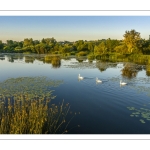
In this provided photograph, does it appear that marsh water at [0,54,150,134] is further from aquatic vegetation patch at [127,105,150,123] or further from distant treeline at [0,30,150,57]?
distant treeline at [0,30,150,57]

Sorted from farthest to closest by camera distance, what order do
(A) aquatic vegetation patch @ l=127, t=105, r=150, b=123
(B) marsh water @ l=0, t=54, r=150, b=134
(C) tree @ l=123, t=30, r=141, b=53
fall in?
(C) tree @ l=123, t=30, r=141, b=53 < (A) aquatic vegetation patch @ l=127, t=105, r=150, b=123 < (B) marsh water @ l=0, t=54, r=150, b=134

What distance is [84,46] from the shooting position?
158 feet

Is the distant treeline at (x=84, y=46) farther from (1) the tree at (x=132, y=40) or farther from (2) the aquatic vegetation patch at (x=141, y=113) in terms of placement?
(2) the aquatic vegetation patch at (x=141, y=113)

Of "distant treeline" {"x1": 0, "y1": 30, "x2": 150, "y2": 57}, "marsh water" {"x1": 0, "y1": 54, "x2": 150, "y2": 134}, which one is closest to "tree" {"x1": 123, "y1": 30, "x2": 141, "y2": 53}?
"distant treeline" {"x1": 0, "y1": 30, "x2": 150, "y2": 57}

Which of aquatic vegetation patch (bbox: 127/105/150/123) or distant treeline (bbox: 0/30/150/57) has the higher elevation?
distant treeline (bbox: 0/30/150/57)

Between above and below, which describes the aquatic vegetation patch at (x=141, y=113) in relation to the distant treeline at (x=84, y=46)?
A: below

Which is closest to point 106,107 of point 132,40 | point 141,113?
point 141,113

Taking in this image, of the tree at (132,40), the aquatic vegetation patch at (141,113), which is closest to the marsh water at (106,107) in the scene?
the aquatic vegetation patch at (141,113)

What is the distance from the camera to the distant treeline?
111 feet

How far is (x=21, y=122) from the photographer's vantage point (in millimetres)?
4738

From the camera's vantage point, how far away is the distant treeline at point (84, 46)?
3394 cm
